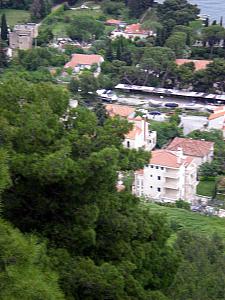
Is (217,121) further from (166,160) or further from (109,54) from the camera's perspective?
(109,54)

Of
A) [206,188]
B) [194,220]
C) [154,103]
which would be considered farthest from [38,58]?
[194,220]

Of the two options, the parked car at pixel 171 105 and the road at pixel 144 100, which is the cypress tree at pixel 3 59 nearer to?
the road at pixel 144 100

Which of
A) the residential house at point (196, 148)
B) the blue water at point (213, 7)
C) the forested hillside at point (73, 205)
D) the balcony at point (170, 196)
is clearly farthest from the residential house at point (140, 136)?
the blue water at point (213, 7)

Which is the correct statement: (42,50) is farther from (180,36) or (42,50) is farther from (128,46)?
(180,36)

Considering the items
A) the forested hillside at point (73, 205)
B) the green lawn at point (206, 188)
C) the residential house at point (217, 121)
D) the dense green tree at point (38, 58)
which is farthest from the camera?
the dense green tree at point (38, 58)

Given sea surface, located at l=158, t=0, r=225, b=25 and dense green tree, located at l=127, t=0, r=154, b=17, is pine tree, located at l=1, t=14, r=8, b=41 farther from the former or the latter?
sea surface, located at l=158, t=0, r=225, b=25
